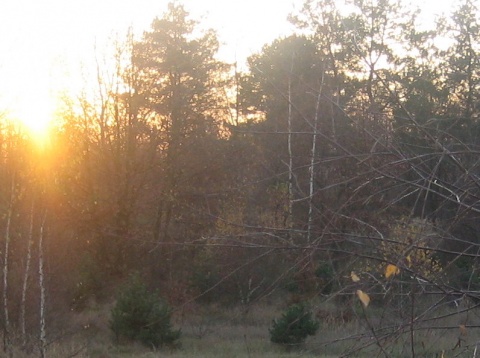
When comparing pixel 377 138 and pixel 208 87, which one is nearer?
pixel 377 138

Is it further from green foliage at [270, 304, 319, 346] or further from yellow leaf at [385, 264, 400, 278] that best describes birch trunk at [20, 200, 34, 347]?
yellow leaf at [385, 264, 400, 278]

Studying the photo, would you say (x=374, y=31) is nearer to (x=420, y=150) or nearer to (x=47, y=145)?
(x=420, y=150)

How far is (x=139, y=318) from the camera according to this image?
710 inches

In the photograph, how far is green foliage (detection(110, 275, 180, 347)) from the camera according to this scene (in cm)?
1772

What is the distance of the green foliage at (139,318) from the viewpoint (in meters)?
17.7

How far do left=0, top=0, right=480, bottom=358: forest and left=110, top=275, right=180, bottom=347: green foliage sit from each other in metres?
0.05

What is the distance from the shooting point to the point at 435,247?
10.7ft

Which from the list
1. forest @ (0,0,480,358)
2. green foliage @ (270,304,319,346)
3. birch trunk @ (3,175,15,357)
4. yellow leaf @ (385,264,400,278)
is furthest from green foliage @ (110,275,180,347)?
yellow leaf @ (385,264,400,278)

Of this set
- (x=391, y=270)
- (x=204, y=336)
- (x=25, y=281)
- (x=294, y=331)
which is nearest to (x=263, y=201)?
(x=204, y=336)

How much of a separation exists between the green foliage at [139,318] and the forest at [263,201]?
0.05 m

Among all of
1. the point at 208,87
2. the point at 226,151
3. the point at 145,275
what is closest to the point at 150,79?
the point at 208,87

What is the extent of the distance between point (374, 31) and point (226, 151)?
25000 millimetres

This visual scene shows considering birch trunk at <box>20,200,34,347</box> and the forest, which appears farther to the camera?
birch trunk at <box>20,200,34,347</box>

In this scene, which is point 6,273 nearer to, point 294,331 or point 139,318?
point 139,318
